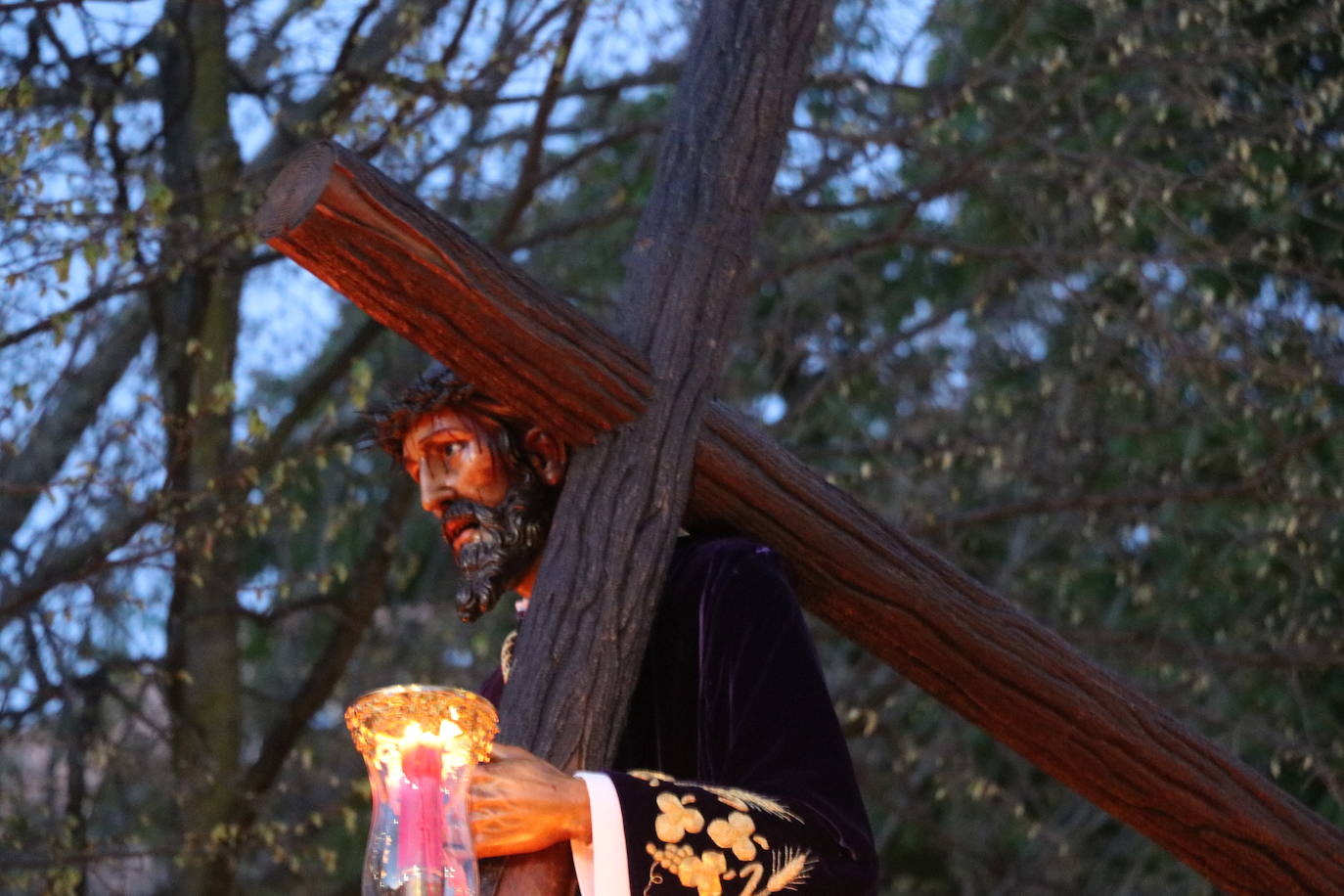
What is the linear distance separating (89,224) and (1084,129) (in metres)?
3.54

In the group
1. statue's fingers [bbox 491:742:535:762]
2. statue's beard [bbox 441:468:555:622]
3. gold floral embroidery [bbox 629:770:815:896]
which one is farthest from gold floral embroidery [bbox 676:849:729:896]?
statue's beard [bbox 441:468:555:622]

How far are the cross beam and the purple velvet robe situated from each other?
0.66ft

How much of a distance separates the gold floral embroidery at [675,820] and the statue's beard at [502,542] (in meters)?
0.77

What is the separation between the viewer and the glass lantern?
9.91ft

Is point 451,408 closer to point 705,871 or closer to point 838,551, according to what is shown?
point 838,551

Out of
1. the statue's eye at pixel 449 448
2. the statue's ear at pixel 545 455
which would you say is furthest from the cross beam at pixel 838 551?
the statue's eye at pixel 449 448

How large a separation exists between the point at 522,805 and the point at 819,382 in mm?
5330

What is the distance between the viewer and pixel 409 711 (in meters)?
3.08

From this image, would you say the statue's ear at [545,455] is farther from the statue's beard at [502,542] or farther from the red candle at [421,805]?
the red candle at [421,805]

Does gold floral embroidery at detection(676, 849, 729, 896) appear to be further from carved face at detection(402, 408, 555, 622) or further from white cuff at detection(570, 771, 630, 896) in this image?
carved face at detection(402, 408, 555, 622)

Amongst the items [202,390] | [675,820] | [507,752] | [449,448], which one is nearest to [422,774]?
[507,752]

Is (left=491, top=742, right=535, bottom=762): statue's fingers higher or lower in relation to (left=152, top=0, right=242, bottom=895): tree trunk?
lower

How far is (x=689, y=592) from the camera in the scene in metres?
3.82

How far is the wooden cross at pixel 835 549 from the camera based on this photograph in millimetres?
3455
